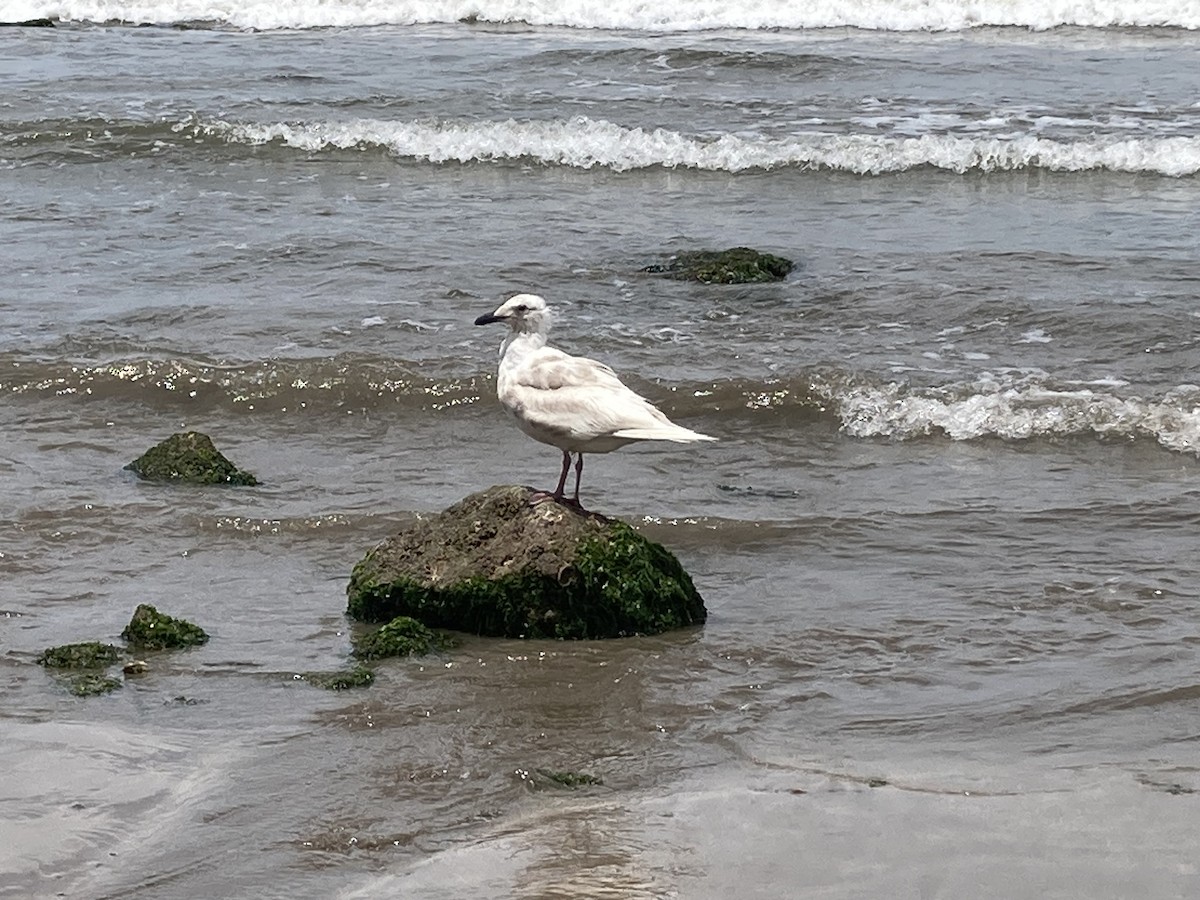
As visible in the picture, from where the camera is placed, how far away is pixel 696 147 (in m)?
15.8

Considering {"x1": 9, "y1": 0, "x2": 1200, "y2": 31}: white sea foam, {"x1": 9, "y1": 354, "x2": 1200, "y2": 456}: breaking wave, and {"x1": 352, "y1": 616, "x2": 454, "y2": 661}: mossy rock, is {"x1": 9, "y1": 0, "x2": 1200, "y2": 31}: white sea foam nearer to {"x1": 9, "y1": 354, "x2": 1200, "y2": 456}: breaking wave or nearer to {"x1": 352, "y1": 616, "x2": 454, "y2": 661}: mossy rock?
{"x1": 9, "y1": 354, "x2": 1200, "y2": 456}: breaking wave

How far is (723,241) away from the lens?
12.8m

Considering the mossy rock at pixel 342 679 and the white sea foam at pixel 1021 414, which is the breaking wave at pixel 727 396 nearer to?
the white sea foam at pixel 1021 414

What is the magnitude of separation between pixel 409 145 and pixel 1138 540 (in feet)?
33.8

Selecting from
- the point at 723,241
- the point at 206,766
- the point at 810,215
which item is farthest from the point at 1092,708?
the point at 810,215

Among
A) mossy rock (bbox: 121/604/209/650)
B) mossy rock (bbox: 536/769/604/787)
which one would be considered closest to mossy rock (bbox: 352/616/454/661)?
mossy rock (bbox: 121/604/209/650)

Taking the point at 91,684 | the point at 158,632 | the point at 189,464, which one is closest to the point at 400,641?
the point at 158,632

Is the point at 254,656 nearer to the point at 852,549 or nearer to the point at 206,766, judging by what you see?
the point at 206,766

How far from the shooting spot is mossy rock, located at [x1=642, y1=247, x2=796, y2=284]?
11.5 metres

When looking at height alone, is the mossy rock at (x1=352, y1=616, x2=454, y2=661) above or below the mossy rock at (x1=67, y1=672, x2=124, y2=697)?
above

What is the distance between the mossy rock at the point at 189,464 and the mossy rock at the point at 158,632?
1926mm

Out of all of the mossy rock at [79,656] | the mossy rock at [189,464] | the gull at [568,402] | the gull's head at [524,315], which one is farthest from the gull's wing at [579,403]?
the mossy rock at [189,464]

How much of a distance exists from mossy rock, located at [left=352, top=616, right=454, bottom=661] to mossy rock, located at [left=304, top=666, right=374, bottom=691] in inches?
6.0

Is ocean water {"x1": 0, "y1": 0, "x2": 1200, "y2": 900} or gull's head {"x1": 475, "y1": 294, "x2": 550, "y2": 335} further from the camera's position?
gull's head {"x1": 475, "y1": 294, "x2": 550, "y2": 335}
